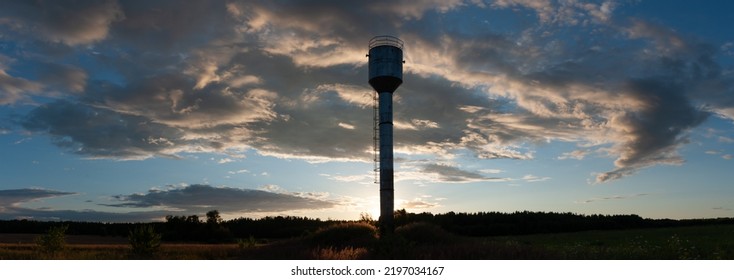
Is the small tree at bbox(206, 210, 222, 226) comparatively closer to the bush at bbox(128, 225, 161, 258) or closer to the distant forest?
the distant forest

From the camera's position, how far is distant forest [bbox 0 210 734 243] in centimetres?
8788

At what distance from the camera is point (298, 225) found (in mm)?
108312

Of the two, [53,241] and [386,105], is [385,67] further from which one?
[53,241]

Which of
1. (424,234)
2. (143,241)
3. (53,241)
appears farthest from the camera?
(424,234)

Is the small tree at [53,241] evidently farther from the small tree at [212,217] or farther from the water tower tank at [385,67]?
the small tree at [212,217]

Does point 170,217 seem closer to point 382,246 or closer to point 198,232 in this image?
point 198,232

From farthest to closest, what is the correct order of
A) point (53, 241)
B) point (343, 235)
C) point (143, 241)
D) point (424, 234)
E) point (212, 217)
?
point (212, 217)
point (343, 235)
point (424, 234)
point (53, 241)
point (143, 241)

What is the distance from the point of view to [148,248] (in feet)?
108

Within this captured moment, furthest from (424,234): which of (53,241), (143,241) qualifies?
(53,241)

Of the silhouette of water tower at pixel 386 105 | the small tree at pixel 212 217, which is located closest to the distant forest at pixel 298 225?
the small tree at pixel 212 217

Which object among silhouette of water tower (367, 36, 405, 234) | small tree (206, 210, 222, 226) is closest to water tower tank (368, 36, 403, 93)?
silhouette of water tower (367, 36, 405, 234)

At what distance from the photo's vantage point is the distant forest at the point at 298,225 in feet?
288
